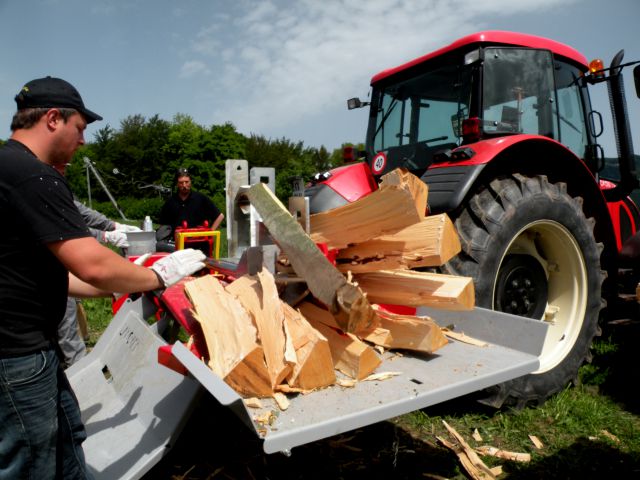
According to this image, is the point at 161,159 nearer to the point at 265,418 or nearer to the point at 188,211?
the point at 188,211

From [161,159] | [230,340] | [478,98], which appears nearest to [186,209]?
[478,98]

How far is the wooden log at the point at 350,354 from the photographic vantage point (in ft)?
6.24

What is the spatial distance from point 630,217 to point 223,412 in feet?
13.8

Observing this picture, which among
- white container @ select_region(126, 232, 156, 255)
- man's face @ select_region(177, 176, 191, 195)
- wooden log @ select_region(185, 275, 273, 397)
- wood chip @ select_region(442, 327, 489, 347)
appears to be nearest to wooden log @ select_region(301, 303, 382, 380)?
wooden log @ select_region(185, 275, 273, 397)

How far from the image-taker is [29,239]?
1.66 metres

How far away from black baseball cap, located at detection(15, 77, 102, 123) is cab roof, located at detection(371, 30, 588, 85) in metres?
2.95

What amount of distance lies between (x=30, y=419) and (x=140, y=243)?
187 cm

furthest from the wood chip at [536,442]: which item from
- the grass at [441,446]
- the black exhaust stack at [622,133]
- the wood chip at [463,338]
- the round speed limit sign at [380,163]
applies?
the black exhaust stack at [622,133]

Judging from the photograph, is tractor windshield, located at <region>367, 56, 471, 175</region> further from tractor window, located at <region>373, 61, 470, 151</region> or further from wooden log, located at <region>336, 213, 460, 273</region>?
wooden log, located at <region>336, 213, 460, 273</region>

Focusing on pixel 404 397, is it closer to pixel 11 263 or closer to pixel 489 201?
pixel 11 263

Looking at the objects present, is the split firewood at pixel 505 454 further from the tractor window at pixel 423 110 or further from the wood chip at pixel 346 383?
the tractor window at pixel 423 110

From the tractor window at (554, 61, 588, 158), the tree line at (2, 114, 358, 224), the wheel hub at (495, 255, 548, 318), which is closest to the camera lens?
the wheel hub at (495, 255, 548, 318)

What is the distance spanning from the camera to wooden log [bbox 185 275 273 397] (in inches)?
67.3

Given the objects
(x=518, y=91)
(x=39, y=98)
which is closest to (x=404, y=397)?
(x=39, y=98)
